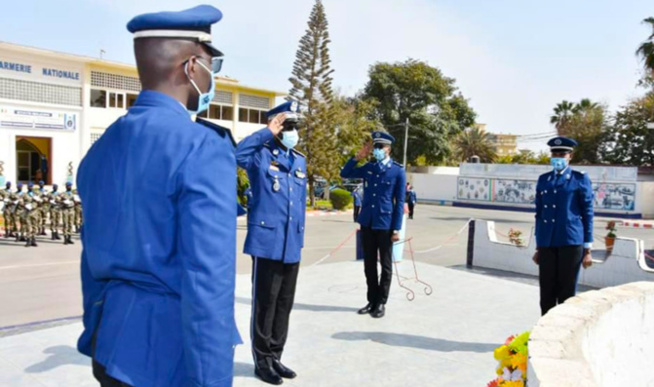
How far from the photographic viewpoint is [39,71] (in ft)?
73.8

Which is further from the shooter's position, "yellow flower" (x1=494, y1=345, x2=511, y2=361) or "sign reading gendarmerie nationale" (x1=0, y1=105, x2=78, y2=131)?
"sign reading gendarmerie nationale" (x1=0, y1=105, x2=78, y2=131)

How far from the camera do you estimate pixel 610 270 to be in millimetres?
8641

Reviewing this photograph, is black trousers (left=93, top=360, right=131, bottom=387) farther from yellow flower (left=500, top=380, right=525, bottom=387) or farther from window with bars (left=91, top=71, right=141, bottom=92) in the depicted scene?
window with bars (left=91, top=71, right=141, bottom=92)

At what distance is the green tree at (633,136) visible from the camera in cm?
3784

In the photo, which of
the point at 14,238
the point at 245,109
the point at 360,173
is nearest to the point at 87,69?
the point at 245,109

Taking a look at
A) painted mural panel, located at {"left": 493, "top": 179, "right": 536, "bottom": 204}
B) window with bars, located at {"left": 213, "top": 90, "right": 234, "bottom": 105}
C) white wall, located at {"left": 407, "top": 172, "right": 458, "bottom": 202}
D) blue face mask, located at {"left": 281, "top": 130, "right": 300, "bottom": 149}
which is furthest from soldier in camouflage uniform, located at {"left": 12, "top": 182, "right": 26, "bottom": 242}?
white wall, located at {"left": 407, "top": 172, "right": 458, "bottom": 202}

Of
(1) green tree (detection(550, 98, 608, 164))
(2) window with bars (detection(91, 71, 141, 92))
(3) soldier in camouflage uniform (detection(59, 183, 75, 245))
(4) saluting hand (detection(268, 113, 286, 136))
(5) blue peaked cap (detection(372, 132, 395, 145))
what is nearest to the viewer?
(4) saluting hand (detection(268, 113, 286, 136))

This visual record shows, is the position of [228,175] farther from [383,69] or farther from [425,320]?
[383,69]

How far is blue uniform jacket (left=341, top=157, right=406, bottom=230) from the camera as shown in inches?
236

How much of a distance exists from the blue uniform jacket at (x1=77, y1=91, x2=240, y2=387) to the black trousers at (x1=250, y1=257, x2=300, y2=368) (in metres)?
2.46

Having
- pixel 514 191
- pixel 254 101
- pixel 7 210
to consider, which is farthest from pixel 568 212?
pixel 514 191

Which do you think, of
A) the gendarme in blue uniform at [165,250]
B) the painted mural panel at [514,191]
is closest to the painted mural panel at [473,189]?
the painted mural panel at [514,191]

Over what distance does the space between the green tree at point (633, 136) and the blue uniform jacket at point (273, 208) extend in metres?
39.3

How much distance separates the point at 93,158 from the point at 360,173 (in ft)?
14.8
